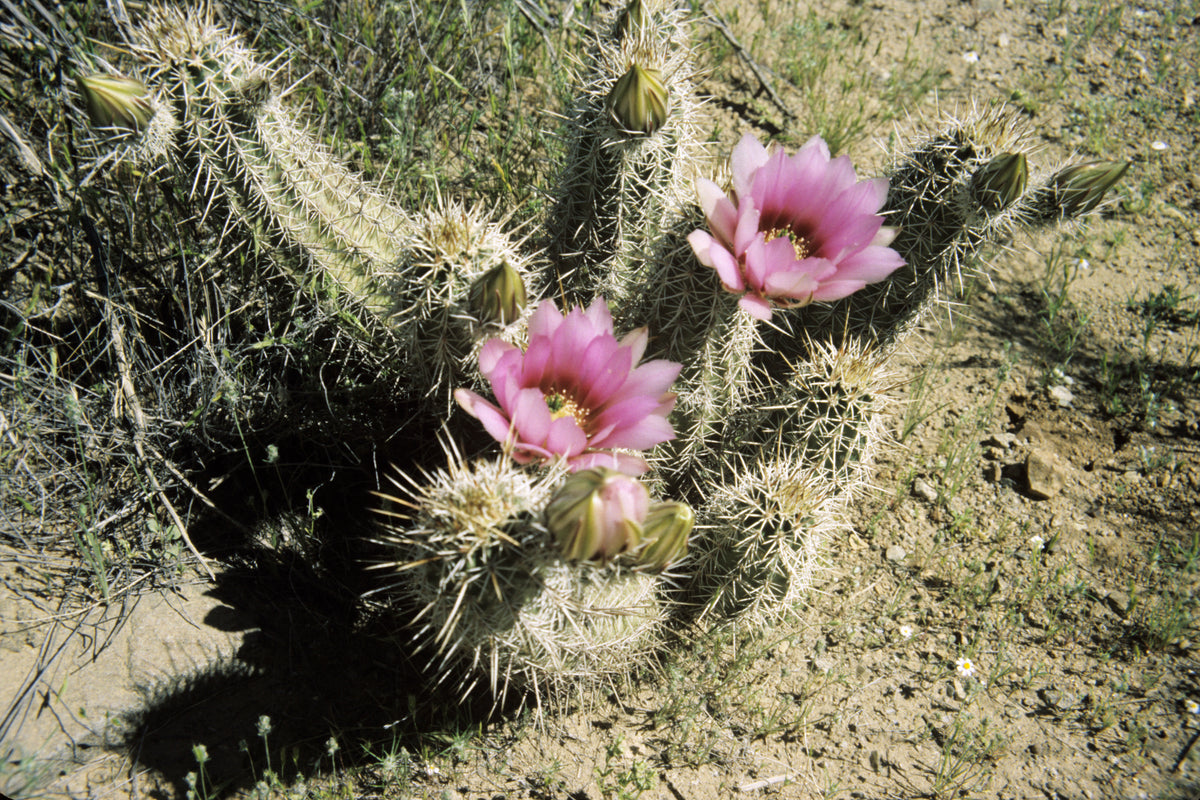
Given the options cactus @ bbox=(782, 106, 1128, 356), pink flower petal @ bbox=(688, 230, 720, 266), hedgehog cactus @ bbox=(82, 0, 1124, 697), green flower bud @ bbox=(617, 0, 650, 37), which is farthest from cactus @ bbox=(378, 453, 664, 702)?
green flower bud @ bbox=(617, 0, 650, 37)

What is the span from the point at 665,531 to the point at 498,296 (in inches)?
23.6

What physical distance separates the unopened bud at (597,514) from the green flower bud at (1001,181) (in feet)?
4.07

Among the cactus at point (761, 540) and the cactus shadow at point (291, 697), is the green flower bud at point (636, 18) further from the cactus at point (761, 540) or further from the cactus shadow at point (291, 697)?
the cactus shadow at point (291, 697)

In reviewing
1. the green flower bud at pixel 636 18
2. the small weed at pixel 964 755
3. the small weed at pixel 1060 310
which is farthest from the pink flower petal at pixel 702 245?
the small weed at pixel 1060 310

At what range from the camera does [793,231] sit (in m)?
2.01

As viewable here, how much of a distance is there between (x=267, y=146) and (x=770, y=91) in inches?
91.1

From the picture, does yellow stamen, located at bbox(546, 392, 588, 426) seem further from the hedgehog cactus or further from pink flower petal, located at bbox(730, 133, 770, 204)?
pink flower petal, located at bbox(730, 133, 770, 204)

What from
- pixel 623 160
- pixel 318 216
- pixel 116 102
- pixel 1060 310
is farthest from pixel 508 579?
pixel 1060 310

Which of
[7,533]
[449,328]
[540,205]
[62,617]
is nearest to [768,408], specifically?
[449,328]

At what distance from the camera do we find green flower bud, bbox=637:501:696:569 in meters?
1.53

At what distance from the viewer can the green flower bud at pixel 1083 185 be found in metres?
1.96

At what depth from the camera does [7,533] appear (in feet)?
7.18

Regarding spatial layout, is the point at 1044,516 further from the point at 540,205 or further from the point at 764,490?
the point at 540,205

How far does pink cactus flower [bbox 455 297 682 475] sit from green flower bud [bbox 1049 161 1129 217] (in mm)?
1115
